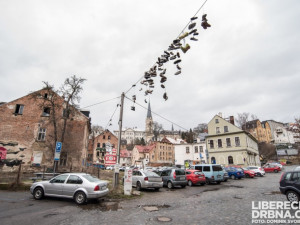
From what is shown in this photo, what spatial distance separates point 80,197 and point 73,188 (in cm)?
66

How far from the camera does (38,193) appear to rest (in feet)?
32.5

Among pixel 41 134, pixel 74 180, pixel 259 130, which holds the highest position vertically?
pixel 259 130

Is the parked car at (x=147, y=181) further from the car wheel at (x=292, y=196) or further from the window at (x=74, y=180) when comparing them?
the car wheel at (x=292, y=196)

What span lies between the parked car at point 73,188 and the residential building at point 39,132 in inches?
612

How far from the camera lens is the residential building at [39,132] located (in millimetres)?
24031

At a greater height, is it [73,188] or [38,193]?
[73,188]

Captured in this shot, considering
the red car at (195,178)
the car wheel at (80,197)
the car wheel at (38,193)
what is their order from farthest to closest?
the red car at (195,178) → the car wheel at (38,193) → the car wheel at (80,197)

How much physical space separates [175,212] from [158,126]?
9316 cm

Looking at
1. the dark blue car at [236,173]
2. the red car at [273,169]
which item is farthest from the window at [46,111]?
the red car at [273,169]

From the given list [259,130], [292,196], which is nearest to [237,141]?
[292,196]

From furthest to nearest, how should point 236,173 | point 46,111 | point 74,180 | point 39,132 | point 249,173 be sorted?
point 46,111 < point 39,132 < point 249,173 < point 236,173 < point 74,180

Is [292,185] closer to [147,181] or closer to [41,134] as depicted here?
[147,181]

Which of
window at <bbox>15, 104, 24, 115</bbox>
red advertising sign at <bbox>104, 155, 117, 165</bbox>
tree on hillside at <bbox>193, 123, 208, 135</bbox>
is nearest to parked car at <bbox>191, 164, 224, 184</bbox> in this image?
red advertising sign at <bbox>104, 155, 117, 165</bbox>

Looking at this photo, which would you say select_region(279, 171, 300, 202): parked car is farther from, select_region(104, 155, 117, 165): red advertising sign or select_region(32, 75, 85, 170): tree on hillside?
select_region(32, 75, 85, 170): tree on hillside
